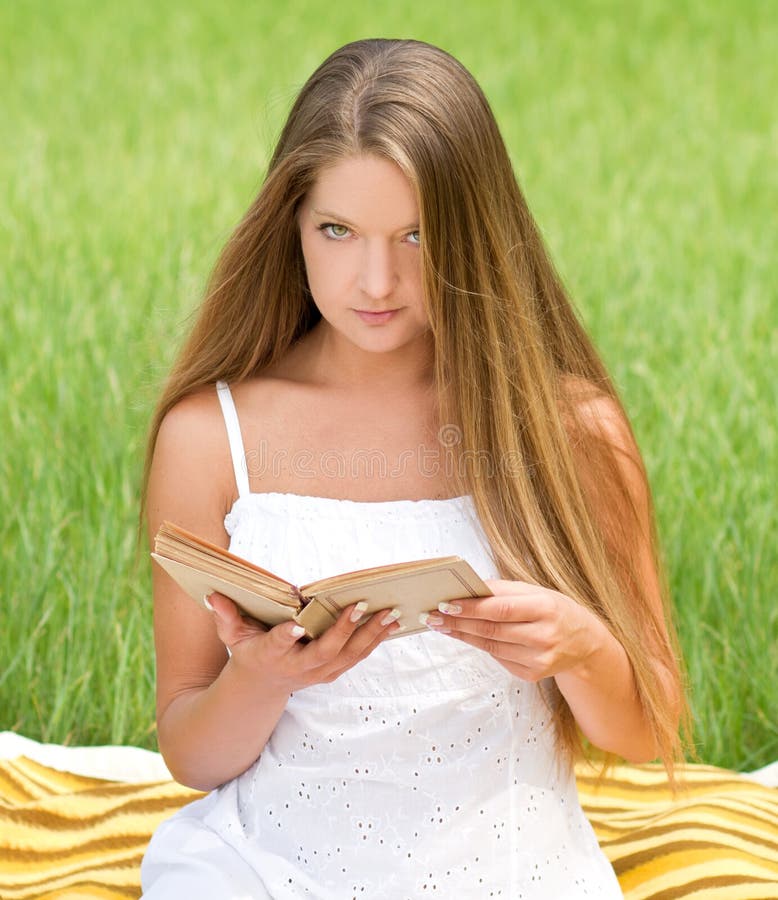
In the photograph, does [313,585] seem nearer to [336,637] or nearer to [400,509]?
[336,637]

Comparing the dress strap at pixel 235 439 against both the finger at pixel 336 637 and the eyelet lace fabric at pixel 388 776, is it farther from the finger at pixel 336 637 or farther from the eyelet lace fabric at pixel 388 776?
the finger at pixel 336 637

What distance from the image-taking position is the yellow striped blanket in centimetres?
234

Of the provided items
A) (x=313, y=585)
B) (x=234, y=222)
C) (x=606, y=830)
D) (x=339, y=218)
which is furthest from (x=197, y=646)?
(x=234, y=222)

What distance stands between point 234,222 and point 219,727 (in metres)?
2.91

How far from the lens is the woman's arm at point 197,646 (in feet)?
6.02

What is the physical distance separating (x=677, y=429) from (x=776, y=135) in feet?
11.9

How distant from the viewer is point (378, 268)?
1.75 meters

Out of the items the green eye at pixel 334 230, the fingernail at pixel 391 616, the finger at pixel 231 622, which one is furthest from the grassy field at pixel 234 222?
the fingernail at pixel 391 616

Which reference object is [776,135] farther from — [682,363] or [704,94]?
[682,363]

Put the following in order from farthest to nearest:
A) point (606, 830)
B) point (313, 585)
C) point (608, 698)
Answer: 1. point (606, 830)
2. point (608, 698)
3. point (313, 585)

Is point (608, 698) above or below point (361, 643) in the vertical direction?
below

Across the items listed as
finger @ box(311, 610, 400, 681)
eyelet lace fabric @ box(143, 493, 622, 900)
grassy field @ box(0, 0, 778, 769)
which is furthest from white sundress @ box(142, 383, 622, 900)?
grassy field @ box(0, 0, 778, 769)

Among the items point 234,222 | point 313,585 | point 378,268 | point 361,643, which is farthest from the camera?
point 234,222

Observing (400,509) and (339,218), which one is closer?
(339,218)
